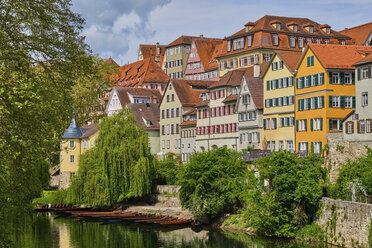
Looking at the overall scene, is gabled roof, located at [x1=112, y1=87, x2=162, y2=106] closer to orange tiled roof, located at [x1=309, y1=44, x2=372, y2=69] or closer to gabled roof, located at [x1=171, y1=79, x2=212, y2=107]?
gabled roof, located at [x1=171, y1=79, x2=212, y2=107]

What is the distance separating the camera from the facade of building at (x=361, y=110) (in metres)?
51.2

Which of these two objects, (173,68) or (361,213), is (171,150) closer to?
(173,68)

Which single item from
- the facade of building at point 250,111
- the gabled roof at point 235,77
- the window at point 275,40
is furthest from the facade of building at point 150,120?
the facade of building at point 250,111

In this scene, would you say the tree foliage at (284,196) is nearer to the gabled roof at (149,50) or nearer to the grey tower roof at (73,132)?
the grey tower roof at (73,132)

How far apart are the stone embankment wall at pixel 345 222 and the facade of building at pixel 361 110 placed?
9863mm

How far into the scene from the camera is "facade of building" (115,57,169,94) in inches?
4673

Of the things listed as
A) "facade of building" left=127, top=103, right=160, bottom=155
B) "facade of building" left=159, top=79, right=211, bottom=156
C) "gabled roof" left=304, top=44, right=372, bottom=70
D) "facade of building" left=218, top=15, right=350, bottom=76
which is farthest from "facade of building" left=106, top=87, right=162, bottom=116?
"gabled roof" left=304, top=44, right=372, bottom=70

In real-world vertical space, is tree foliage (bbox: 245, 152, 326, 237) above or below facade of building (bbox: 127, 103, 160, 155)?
below

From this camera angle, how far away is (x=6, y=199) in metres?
16.6

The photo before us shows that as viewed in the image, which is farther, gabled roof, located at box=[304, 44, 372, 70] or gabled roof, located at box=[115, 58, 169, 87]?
gabled roof, located at box=[115, 58, 169, 87]

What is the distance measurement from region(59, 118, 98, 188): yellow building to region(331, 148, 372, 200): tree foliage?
46.5m

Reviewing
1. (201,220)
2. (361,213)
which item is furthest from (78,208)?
(361,213)

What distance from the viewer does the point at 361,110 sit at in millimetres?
52094

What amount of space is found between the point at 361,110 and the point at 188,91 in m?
39.8
